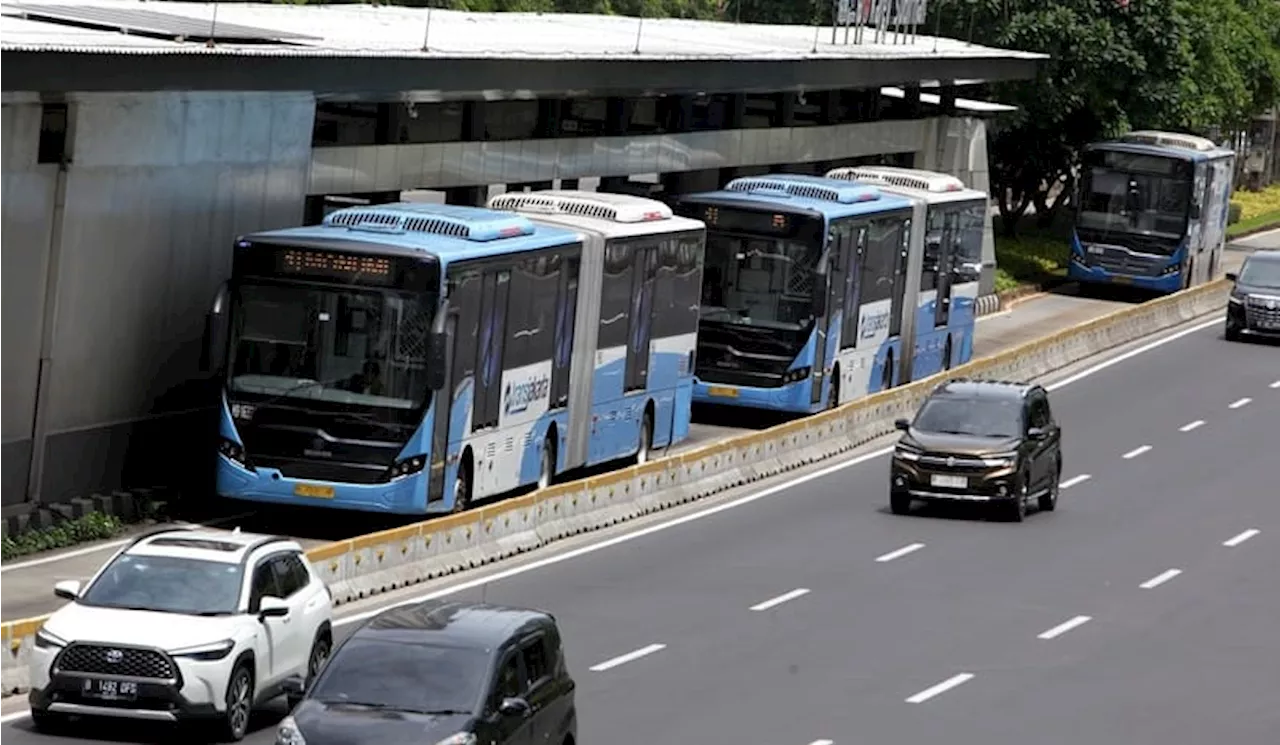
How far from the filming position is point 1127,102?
275 feet

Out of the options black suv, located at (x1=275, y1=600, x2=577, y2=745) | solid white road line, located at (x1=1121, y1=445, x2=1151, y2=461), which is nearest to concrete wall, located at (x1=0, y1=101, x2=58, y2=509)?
black suv, located at (x1=275, y1=600, x2=577, y2=745)

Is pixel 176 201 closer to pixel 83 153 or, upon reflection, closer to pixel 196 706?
pixel 83 153

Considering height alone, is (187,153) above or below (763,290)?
above

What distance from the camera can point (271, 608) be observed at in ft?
72.5

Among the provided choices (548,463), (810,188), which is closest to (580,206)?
(548,463)

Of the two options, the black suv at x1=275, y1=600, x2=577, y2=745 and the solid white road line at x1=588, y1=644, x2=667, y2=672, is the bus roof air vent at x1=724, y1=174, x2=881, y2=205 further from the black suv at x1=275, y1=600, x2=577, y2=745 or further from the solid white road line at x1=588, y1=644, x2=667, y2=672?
the black suv at x1=275, y1=600, x2=577, y2=745

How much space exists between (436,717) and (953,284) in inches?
1490

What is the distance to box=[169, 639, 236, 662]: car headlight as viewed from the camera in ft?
69.8

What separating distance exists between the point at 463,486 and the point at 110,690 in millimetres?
13557

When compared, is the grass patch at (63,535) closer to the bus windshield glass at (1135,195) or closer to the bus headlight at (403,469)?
the bus headlight at (403,469)

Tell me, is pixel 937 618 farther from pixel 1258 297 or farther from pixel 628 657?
pixel 1258 297

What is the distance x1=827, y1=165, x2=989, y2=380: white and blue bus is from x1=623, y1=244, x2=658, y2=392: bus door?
12411 mm

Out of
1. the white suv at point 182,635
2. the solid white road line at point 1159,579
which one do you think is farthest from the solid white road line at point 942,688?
the solid white road line at point 1159,579

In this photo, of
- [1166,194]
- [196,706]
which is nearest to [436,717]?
[196,706]
